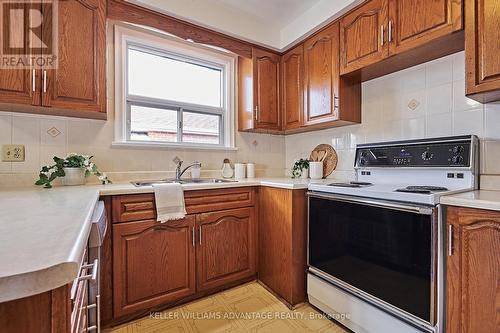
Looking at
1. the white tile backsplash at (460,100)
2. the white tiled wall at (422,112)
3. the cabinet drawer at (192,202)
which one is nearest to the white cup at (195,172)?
the cabinet drawer at (192,202)

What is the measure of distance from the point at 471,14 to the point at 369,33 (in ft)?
1.86

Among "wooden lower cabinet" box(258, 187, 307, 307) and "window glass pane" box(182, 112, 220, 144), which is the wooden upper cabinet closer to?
"wooden lower cabinet" box(258, 187, 307, 307)

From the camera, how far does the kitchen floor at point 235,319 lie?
153 centimetres

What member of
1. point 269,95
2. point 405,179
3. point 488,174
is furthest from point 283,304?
point 269,95

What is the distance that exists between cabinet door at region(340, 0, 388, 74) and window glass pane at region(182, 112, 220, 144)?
4.23ft

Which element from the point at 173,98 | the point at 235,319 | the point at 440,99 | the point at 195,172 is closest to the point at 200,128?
the point at 173,98

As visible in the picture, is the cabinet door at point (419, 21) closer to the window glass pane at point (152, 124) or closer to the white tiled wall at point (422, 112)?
the white tiled wall at point (422, 112)

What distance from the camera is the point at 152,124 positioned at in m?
2.21

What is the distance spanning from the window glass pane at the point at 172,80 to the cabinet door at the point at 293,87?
0.67 m

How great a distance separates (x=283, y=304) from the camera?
5.88 feet

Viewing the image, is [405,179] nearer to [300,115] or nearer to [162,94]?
[300,115]

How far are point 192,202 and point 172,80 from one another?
125 cm

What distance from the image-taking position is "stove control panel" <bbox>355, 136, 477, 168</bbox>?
1.46 metres

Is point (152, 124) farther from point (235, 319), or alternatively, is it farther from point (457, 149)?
point (457, 149)
